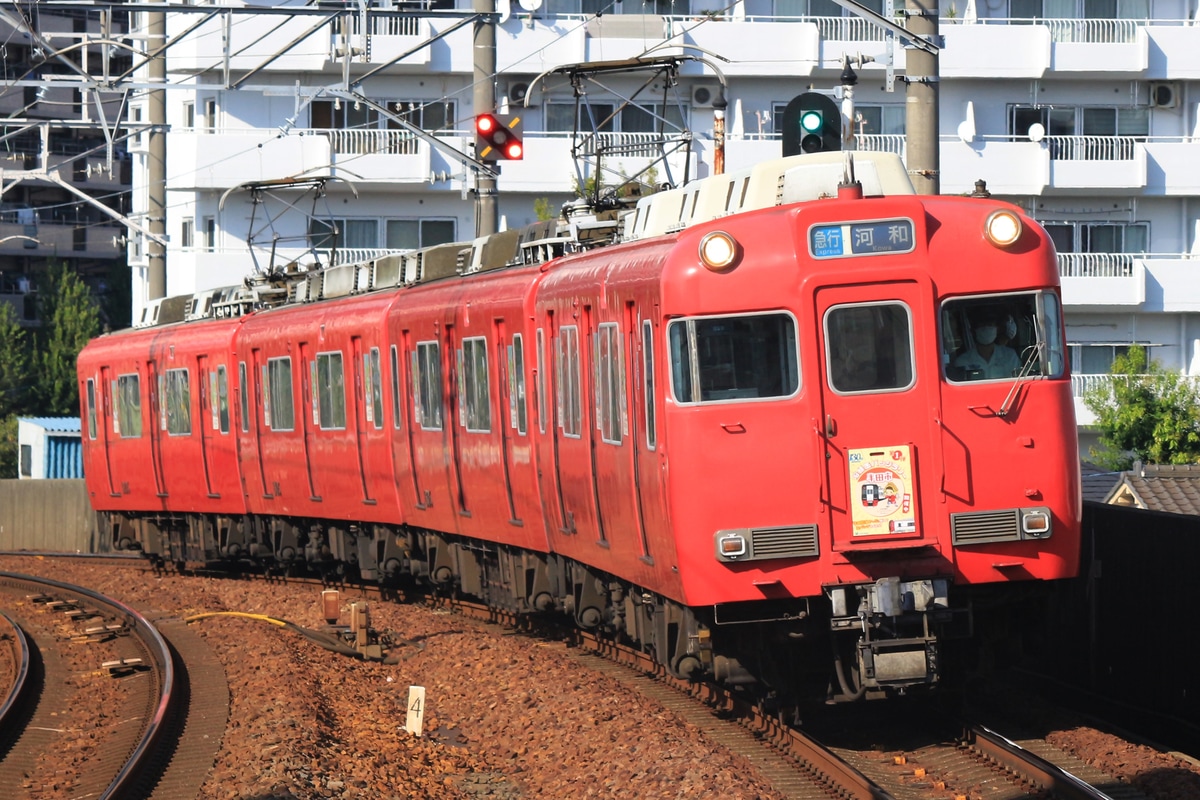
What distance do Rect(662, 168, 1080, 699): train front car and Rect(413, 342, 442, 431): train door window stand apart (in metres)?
6.57

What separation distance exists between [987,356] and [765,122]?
26.9m

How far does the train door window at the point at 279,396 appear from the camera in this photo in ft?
65.0

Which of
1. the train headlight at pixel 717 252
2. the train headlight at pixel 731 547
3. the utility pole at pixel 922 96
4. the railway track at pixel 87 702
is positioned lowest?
the railway track at pixel 87 702

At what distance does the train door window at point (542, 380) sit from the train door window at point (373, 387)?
4737 mm

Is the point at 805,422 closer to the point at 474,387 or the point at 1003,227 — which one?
the point at 1003,227

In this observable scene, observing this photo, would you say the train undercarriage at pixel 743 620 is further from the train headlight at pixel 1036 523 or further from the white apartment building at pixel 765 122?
the white apartment building at pixel 765 122

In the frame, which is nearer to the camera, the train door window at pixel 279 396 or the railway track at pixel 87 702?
the railway track at pixel 87 702

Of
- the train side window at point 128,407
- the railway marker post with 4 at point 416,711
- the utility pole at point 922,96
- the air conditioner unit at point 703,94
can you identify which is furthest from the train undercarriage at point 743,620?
the air conditioner unit at point 703,94

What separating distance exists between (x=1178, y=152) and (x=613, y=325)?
94.3 ft

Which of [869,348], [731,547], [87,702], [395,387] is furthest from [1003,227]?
[395,387]

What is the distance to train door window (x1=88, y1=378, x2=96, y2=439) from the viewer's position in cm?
2552

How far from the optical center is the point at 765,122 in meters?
35.9

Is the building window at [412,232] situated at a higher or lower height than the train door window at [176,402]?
higher

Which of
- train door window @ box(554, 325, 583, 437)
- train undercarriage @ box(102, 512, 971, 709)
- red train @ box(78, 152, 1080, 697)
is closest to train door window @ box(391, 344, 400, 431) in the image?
train undercarriage @ box(102, 512, 971, 709)
